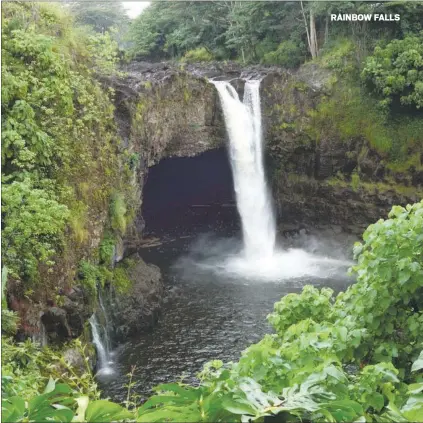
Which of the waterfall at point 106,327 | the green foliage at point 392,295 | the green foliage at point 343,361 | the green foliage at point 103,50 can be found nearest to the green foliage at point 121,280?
the waterfall at point 106,327

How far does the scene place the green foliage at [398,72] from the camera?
18.4 m

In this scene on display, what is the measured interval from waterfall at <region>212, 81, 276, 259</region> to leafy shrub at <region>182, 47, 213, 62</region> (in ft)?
26.8

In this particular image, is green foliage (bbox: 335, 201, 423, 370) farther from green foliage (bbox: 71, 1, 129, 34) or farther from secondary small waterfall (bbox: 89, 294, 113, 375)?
green foliage (bbox: 71, 1, 129, 34)

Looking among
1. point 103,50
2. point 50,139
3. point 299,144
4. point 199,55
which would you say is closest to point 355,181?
point 299,144

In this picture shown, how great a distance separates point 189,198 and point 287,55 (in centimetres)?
867

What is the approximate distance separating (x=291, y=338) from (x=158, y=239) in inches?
730

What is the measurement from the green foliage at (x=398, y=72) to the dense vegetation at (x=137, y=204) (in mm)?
57

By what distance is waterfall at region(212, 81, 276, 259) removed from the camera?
2025 centimetres

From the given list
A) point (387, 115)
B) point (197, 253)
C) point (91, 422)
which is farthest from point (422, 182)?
point (91, 422)

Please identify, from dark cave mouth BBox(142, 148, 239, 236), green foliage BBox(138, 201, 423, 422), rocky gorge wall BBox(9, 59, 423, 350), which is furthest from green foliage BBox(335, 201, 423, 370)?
dark cave mouth BBox(142, 148, 239, 236)

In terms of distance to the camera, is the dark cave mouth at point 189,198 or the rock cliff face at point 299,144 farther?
the dark cave mouth at point 189,198

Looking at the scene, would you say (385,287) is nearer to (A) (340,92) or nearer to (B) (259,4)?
(A) (340,92)

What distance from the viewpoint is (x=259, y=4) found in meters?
24.6

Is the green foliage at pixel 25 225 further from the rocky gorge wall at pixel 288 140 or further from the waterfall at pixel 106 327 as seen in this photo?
the rocky gorge wall at pixel 288 140
